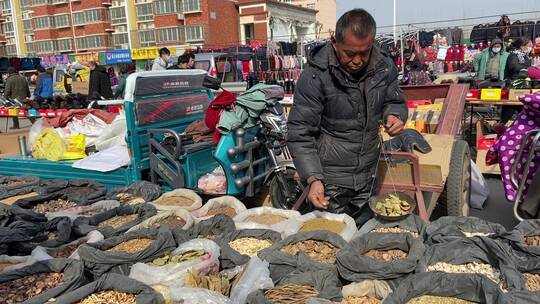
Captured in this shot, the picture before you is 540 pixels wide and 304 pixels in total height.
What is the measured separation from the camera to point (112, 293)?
2529mm

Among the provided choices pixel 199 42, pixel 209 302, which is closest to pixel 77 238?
pixel 209 302

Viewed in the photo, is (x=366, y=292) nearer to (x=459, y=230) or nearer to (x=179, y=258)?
(x=459, y=230)

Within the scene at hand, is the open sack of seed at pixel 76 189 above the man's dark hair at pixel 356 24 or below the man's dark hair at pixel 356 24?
below

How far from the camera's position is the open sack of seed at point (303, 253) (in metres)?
2.57

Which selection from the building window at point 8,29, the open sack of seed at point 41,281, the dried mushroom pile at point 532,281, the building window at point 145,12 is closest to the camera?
the dried mushroom pile at point 532,281

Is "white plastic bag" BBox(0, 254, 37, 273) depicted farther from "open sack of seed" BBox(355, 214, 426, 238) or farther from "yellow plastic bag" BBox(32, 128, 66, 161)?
"yellow plastic bag" BBox(32, 128, 66, 161)

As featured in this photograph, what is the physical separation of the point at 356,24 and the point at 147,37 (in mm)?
54216

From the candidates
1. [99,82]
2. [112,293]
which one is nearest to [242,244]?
[112,293]

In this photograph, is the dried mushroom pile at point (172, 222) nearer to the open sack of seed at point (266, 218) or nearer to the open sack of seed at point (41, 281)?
the open sack of seed at point (266, 218)

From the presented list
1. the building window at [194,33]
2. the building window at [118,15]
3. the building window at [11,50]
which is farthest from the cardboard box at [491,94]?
the building window at [11,50]

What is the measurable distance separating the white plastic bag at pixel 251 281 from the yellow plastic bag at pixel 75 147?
11.8 feet

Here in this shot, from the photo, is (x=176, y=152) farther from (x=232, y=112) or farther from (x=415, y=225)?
(x=415, y=225)

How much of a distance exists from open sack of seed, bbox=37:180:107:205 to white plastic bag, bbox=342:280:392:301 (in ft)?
9.95

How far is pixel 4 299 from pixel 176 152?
212cm
